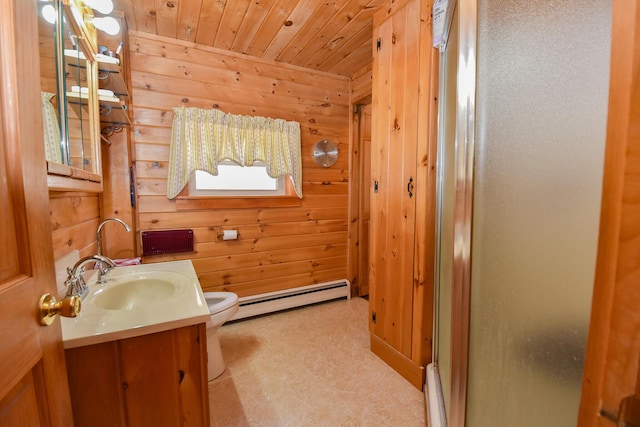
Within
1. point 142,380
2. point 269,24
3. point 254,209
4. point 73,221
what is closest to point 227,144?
point 254,209

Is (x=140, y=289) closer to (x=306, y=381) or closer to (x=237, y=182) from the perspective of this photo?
(x=306, y=381)

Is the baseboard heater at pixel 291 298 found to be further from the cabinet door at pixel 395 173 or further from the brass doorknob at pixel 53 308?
the brass doorknob at pixel 53 308

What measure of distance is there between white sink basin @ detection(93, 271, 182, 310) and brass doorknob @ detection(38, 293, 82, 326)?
60 centimetres

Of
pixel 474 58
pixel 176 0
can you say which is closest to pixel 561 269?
pixel 474 58

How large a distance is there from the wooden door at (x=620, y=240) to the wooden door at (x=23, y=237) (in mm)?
847

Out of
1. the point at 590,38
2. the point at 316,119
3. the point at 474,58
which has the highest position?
the point at 316,119

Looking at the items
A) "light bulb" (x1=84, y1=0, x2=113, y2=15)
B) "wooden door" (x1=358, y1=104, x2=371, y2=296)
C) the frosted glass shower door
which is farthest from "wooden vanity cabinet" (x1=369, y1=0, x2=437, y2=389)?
"light bulb" (x1=84, y1=0, x2=113, y2=15)

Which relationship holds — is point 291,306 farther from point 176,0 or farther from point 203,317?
point 176,0

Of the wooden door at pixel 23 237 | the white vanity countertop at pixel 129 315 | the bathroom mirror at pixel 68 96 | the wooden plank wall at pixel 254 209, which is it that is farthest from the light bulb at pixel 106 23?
the white vanity countertop at pixel 129 315

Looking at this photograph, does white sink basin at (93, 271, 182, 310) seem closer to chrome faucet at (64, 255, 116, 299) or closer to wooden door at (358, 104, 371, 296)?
chrome faucet at (64, 255, 116, 299)

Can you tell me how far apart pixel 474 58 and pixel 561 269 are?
0.62 metres

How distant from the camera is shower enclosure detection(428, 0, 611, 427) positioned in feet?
1.49

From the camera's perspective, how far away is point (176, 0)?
1722 mm

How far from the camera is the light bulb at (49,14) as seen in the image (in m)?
0.90
